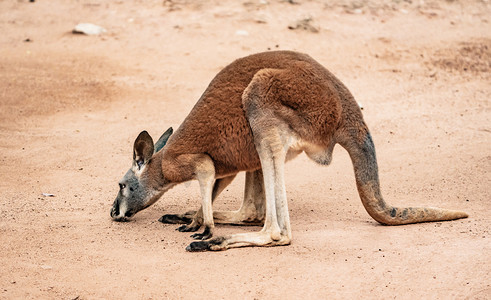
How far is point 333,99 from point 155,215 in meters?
2.02

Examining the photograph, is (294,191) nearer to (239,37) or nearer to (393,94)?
(393,94)

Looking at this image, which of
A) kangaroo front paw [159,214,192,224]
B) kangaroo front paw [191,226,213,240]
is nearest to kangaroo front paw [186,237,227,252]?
kangaroo front paw [191,226,213,240]

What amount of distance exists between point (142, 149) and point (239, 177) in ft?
5.87

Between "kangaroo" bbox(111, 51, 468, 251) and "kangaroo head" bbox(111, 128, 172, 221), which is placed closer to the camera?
"kangaroo" bbox(111, 51, 468, 251)

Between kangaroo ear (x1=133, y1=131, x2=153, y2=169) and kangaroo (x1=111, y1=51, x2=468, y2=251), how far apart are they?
0.01 meters

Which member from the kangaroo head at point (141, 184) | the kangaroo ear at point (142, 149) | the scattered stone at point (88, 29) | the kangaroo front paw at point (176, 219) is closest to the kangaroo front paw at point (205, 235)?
the kangaroo front paw at point (176, 219)

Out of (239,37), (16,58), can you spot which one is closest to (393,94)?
(239,37)

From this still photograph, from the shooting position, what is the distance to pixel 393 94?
910cm

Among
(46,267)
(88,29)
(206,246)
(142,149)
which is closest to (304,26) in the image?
(88,29)

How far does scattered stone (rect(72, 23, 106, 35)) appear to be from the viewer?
10938 mm

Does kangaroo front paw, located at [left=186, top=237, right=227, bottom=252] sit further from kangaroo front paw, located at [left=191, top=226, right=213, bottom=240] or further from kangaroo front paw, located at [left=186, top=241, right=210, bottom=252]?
kangaroo front paw, located at [left=191, top=226, right=213, bottom=240]

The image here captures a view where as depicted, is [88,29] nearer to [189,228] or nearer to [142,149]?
[142,149]

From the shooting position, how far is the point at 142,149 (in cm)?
557

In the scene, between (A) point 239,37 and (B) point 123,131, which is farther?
(A) point 239,37
